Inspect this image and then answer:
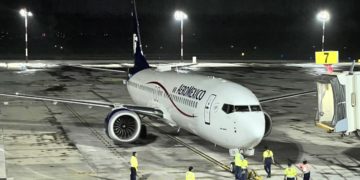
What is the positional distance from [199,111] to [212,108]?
1207 mm

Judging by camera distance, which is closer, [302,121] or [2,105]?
[302,121]

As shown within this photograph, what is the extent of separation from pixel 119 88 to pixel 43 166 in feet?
111

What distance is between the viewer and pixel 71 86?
56.8m

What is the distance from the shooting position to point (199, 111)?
2170cm

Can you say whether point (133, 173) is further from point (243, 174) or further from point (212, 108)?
point (212, 108)

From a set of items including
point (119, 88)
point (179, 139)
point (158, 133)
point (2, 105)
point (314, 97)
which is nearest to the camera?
point (179, 139)

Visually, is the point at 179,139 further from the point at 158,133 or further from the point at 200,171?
the point at 200,171

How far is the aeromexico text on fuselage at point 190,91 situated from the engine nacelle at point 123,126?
8.44 ft

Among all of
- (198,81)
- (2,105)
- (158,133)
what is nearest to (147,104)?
(158,133)

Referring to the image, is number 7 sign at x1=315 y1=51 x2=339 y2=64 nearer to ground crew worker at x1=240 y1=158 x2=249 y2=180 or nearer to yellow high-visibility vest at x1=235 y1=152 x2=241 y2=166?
yellow high-visibility vest at x1=235 y1=152 x2=241 y2=166

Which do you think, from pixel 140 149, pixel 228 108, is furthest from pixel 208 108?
pixel 140 149

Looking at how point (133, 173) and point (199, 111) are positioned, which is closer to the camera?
point (133, 173)

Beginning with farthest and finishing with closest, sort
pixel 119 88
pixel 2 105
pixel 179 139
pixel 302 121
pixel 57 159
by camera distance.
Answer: pixel 119 88 < pixel 2 105 < pixel 302 121 < pixel 179 139 < pixel 57 159

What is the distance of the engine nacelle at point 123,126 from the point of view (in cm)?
2436
